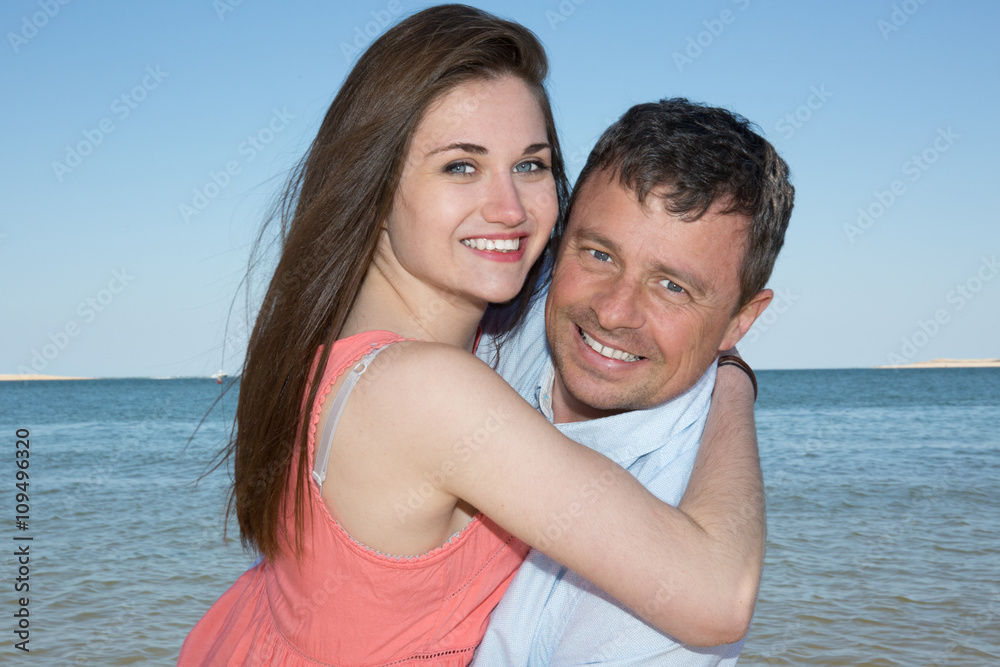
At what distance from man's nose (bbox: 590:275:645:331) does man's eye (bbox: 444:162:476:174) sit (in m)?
0.64

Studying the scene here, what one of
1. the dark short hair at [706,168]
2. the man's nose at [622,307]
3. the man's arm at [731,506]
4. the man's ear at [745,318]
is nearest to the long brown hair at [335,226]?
the dark short hair at [706,168]

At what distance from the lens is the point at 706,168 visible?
93.8 inches

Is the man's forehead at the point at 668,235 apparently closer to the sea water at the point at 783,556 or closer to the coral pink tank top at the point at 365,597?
the coral pink tank top at the point at 365,597

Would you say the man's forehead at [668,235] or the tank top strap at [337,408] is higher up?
the man's forehead at [668,235]

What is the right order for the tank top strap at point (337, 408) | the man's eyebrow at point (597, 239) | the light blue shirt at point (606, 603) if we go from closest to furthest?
the tank top strap at point (337, 408), the light blue shirt at point (606, 603), the man's eyebrow at point (597, 239)

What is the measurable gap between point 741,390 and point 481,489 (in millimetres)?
1202

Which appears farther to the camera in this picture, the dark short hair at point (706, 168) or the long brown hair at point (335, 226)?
the dark short hair at point (706, 168)

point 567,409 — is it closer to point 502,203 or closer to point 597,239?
point 597,239

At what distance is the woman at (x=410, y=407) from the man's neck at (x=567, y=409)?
54 cm

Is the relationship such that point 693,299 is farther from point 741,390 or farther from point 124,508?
point 124,508

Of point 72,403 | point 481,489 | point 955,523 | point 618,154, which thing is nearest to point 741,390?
point 618,154

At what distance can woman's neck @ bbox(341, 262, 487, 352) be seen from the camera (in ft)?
6.99

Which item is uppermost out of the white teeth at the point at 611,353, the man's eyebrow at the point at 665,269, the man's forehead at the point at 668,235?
the man's forehead at the point at 668,235

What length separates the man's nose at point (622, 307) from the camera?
247 centimetres
